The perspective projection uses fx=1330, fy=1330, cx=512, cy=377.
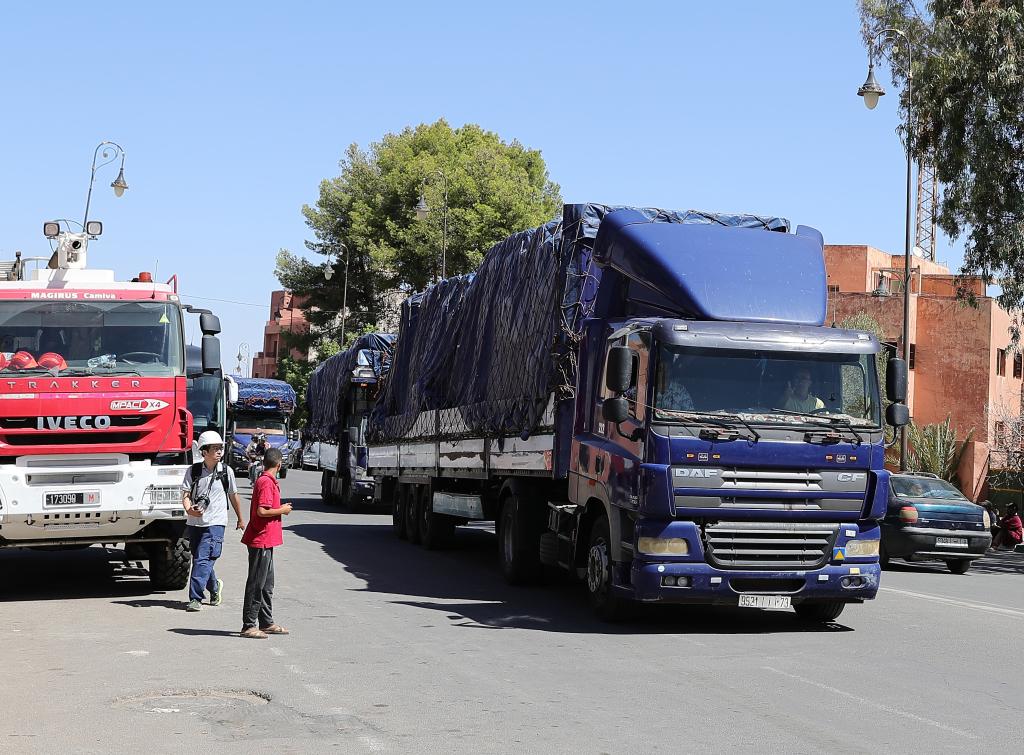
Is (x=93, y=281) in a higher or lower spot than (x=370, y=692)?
higher

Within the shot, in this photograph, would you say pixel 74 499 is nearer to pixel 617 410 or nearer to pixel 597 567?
pixel 597 567

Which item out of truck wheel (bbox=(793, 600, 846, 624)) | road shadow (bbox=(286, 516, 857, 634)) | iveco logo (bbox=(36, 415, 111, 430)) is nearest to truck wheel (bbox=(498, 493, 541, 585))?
road shadow (bbox=(286, 516, 857, 634))

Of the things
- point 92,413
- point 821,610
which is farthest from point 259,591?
point 821,610

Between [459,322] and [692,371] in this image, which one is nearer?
[692,371]

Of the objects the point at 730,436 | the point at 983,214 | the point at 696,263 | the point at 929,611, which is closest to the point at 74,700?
the point at 730,436

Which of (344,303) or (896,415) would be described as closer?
(896,415)

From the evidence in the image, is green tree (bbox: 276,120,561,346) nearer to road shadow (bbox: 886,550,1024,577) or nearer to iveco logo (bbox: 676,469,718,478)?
road shadow (bbox: 886,550,1024,577)

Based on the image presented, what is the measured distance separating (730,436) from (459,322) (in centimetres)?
805

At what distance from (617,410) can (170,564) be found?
565 centimetres

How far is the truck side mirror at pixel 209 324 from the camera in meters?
14.5

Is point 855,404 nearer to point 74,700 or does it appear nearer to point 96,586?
point 74,700

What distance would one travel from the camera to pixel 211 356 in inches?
560

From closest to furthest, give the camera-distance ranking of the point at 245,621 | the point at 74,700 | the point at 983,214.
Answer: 1. the point at 74,700
2. the point at 245,621
3. the point at 983,214

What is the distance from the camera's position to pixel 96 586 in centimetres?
1523
